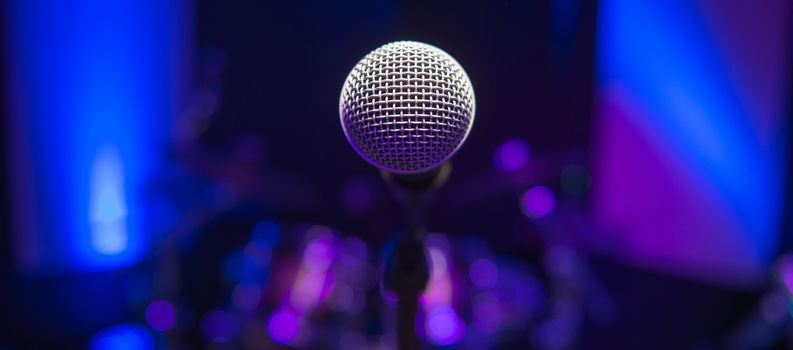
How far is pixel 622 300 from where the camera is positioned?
2902 mm

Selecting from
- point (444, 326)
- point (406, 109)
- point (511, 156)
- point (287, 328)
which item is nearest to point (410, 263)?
point (406, 109)

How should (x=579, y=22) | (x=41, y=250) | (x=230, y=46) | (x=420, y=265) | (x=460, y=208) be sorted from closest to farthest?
(x=420, y=265)
(x=579, y=22)
(x=460, y=208)
(x=230, y=46)
(x=41, y=250)

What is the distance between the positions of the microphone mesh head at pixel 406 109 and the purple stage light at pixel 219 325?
7.47 feet

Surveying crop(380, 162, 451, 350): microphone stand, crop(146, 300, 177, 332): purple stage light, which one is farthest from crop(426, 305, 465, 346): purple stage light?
crop(380, 162, 451, 350): microphone stand

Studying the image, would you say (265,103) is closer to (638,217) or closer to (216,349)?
(216,349)

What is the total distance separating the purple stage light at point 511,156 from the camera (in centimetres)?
196

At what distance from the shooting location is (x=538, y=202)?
2232 mm

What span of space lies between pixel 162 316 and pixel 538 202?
6.47 feet

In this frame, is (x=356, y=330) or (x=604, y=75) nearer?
(x=356, y=330)

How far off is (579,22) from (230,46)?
72.7 inches

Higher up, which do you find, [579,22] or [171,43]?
[579,22]

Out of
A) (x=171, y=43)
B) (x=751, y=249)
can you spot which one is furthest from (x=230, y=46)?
(x=751, y=249)

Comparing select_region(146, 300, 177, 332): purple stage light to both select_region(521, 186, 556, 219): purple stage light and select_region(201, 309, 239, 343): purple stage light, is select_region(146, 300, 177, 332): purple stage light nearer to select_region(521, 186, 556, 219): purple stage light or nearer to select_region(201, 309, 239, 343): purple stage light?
select_region(201, 309, 239, 343): purple stage light

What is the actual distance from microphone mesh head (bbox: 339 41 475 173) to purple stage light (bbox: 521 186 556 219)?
4.87 ft
